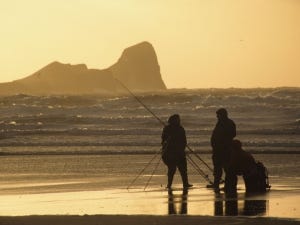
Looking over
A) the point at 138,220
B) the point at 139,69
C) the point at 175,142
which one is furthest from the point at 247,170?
the point at 139,69

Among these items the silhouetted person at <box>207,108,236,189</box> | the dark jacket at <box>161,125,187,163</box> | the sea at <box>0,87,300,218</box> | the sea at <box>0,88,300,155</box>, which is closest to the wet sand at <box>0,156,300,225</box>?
the sea at <box>0,87,300,218</box>

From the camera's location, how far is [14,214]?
18.1m

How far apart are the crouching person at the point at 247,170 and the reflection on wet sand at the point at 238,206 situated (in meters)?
0.81

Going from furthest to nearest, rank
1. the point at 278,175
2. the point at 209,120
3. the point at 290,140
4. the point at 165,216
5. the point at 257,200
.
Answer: the point at 209,120 → the point at 290,140 → the point at 278,175 → the point at 257,200 → the point at 165,216

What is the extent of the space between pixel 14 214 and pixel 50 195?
362 cm

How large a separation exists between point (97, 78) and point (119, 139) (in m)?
84.4

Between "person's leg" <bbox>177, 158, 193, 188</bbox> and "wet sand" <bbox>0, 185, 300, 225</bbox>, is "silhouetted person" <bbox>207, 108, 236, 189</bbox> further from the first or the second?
"person's leg" <bbox>177, 158, 193, 188</bbox>

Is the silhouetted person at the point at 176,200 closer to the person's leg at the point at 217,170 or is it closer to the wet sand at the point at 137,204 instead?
the wet sand at the point at 137,204

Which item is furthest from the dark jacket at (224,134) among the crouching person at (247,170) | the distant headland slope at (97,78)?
the distant headland slope at (97,78)

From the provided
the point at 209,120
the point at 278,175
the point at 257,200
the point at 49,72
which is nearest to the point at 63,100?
the point at 209,120

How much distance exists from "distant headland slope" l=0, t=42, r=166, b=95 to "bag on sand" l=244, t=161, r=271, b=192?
99910mm

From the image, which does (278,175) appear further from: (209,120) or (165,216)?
(209,120)

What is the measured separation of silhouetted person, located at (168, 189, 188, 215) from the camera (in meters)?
18.0

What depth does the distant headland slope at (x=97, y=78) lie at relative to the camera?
415 feet
